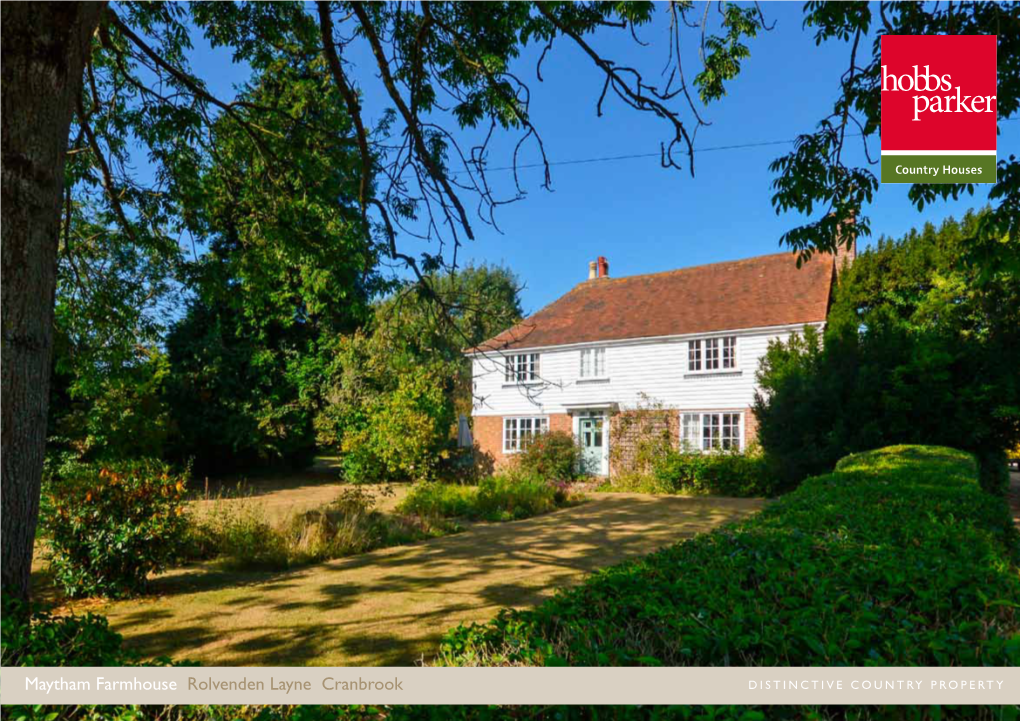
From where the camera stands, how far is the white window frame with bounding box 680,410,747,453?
19.6m

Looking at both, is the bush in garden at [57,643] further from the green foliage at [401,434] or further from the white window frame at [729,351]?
the white window frame at [729,351]

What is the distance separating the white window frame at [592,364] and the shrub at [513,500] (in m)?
7.68

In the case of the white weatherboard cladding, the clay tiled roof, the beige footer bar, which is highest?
the clay tiled roof

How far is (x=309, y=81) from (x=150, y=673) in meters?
8.60

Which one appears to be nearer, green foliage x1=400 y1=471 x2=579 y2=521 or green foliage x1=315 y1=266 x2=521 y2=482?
green foliage x1=400 y1=471 x2=579 y2=521

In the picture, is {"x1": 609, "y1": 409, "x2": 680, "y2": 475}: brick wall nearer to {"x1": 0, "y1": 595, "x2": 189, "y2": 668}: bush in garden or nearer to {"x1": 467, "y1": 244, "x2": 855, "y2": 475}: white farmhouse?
{"x1": 467, "y1": 244, "x2": 855, "y2": 475}: white farmhouse

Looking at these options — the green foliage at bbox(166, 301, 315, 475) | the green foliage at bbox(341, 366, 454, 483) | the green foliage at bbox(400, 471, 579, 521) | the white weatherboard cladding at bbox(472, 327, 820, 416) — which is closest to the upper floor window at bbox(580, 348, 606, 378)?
the white weatherboard cladding at bbox(472, 327, 820, 416)

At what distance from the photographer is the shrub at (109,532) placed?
23.4ft

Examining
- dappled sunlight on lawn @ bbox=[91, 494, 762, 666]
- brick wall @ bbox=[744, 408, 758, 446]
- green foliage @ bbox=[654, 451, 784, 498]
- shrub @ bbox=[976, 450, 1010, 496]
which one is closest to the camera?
dappled sunlight on lawn @ bbox=[91, 494, 762, 666]

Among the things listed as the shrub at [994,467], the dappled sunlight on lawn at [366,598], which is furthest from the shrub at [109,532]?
the shrub at [994,467]

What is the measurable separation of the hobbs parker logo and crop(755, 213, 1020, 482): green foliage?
1171 centimetres

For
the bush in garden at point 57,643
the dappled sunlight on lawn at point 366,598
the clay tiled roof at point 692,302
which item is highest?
the clay tiled roof at point 692,302

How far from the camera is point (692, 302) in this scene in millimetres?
22625

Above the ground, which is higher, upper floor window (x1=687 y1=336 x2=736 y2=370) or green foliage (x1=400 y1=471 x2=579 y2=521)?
upper floor window (x1=687 y1=336 x2=736 y2=370)
